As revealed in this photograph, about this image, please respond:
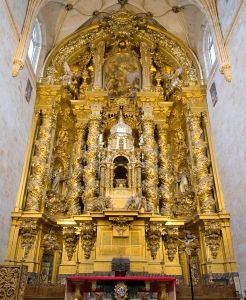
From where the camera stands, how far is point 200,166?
49.5 ft

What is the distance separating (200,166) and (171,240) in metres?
3.89

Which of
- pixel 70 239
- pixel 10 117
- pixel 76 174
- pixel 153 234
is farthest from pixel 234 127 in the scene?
pixel 10 117

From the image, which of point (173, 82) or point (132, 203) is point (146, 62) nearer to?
point (173, 82)

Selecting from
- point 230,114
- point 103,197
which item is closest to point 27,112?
point 103,197

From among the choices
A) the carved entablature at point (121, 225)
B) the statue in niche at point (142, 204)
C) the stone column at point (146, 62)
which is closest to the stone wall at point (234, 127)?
the statue in niche at point (142, 204)

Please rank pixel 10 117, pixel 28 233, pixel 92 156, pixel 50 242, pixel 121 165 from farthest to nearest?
1. pixel 92 156
2. pixel 121 165
3. pixel 50 242
4. pixel 28 233
5. pixel 10 117

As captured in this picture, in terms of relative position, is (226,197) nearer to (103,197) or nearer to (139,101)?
(103,197)

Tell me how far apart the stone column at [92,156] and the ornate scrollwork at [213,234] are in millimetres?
5519

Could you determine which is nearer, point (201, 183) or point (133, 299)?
point (133, 299)

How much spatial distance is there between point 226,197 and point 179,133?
5.53m

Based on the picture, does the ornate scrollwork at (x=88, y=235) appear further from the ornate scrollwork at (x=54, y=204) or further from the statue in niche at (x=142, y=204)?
the statue in niche at (x=142, y=204)

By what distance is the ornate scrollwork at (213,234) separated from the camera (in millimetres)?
13086

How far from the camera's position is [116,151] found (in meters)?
15.9

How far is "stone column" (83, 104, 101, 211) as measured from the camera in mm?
15039
